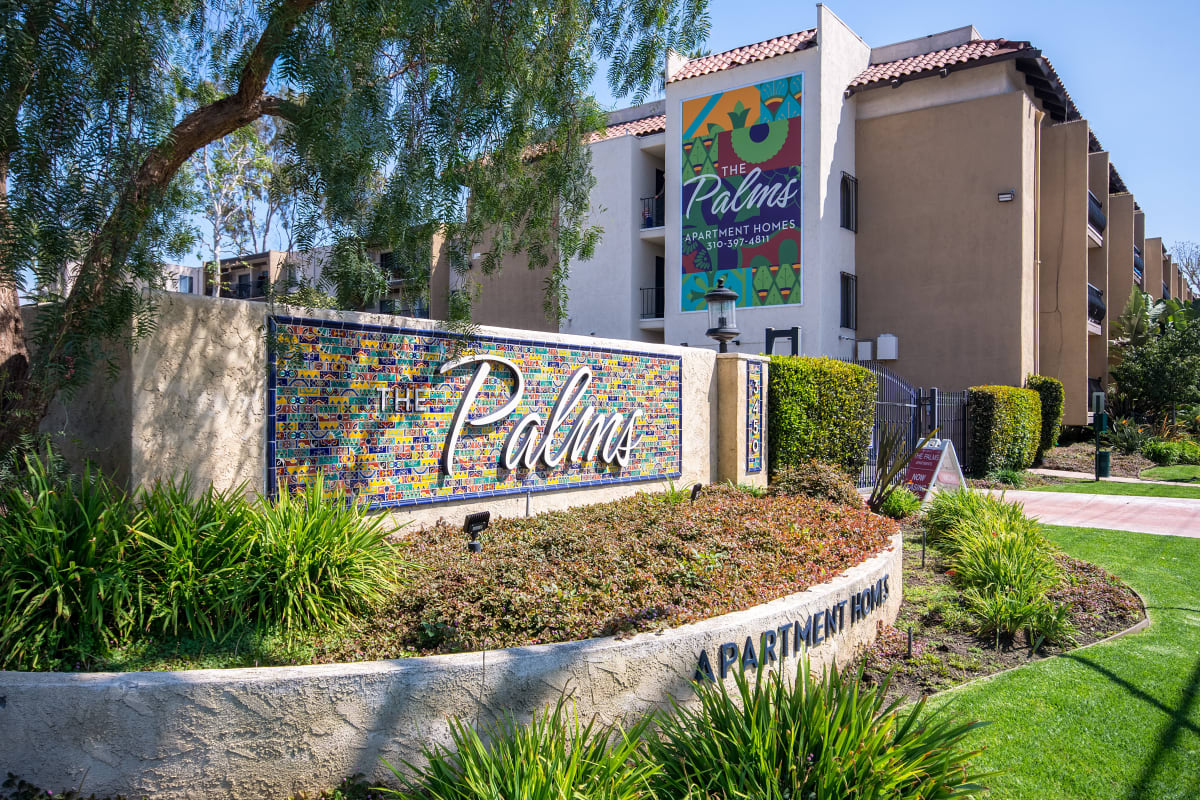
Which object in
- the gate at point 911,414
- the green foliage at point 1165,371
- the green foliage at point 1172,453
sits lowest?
the green foliage at point 1172,453

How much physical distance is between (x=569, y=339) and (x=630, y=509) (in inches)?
85.8

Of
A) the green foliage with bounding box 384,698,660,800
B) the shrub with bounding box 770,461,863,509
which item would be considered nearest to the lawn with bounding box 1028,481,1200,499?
the shrub with bounding box 770,461,863,509

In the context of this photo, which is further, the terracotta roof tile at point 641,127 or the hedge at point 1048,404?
the terracotta roof tile at point 641,127

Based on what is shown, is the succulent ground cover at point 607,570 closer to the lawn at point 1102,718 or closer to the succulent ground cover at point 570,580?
the succulent ground cover at point 570,580

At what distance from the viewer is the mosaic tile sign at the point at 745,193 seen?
20.8 metres

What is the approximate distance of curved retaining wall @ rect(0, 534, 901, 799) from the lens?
3574 millimetres

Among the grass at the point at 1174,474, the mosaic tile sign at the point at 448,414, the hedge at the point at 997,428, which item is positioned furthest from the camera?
the hedge at the point at 997,428

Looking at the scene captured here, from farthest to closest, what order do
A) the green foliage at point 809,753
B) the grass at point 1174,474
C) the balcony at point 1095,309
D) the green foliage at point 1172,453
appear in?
the balcony at point 1095,309 → the green foliage at point 1172,453 → the grass at point 1174,474 → the green foliage at point 809,753

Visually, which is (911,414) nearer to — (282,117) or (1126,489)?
(1126,489)

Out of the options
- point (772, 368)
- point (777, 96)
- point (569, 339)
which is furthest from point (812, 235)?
point (569, 339)

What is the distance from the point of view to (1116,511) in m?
13.6

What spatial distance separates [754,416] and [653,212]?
45.3ft

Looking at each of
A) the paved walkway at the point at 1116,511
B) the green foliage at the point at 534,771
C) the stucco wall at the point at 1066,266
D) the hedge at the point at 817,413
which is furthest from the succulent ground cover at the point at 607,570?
the stucco wall at the point at 1066,266

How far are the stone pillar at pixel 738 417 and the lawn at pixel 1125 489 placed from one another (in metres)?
8.74
